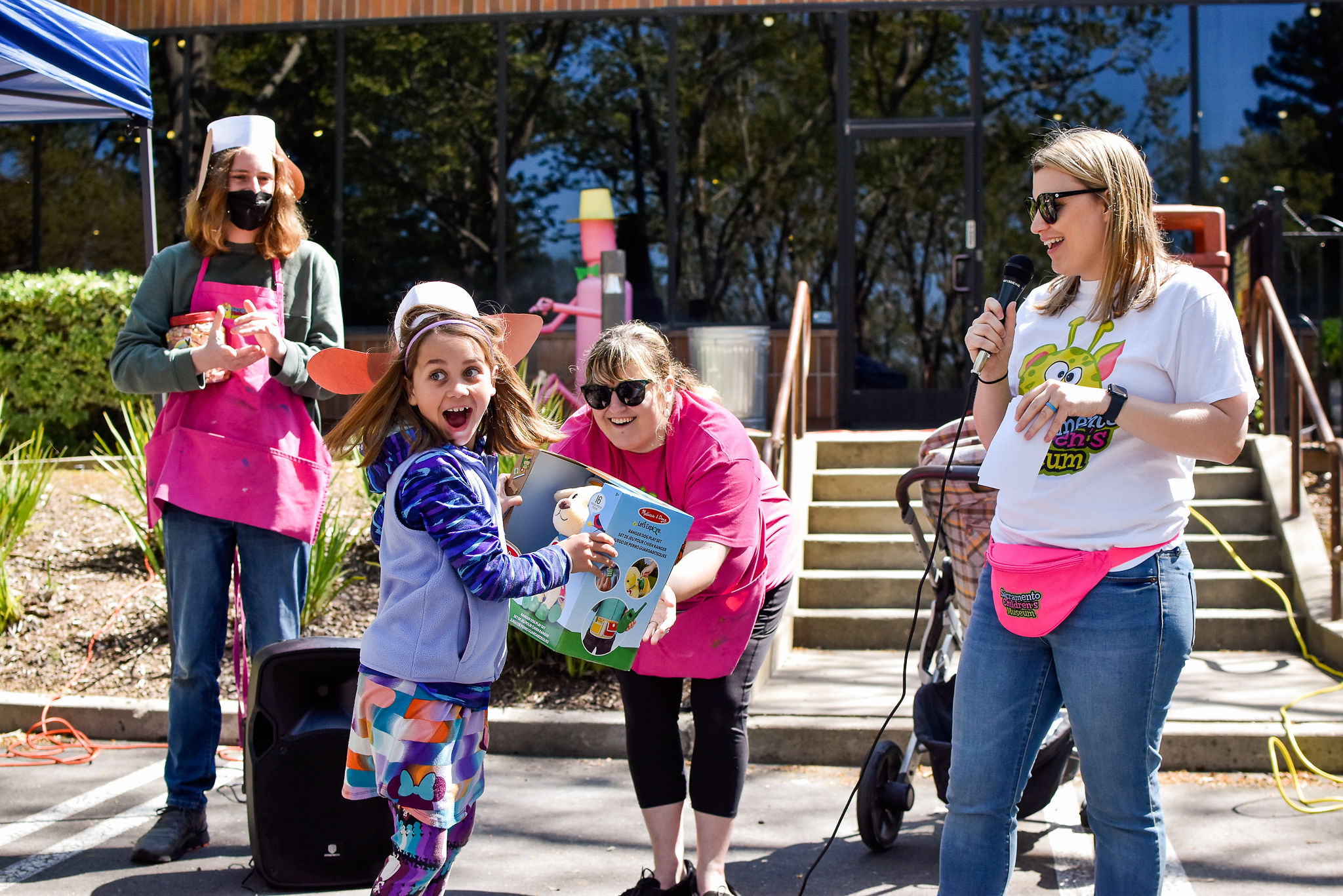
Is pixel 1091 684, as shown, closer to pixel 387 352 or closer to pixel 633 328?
pixel 633 328

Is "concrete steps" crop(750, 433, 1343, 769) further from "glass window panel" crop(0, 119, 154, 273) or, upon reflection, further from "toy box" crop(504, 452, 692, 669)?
"glass window panel" crop(0, 119, 154, 273)

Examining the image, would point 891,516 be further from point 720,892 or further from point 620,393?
point 620,393

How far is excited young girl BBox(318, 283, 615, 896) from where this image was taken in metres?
2.78

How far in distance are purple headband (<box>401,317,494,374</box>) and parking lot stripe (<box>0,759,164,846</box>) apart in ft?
8.38

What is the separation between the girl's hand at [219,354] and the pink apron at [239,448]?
64 mm

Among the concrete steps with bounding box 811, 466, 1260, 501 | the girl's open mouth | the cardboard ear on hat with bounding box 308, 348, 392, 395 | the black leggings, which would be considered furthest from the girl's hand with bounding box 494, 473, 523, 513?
the concrete steps with bounding box 811, 466, 1260, 501

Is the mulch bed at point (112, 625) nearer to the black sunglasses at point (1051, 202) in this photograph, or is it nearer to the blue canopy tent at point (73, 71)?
the blue canopy tent at point (73, 71)

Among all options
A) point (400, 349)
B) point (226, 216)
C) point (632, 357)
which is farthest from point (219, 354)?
point (632, 357)

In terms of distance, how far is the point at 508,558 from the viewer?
9.09ft

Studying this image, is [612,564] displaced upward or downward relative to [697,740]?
upward

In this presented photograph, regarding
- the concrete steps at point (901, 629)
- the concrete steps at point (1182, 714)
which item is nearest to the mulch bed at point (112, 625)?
the concrete steps at point (1182, 714)

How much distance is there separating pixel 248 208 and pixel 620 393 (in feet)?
5.01

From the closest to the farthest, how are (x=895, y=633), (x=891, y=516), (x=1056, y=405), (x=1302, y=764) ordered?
(x=1056, y=405) → (x=1302, y=764) → (x=895, y=633) → (x=891, y=516)

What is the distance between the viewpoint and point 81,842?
13.8 feet
